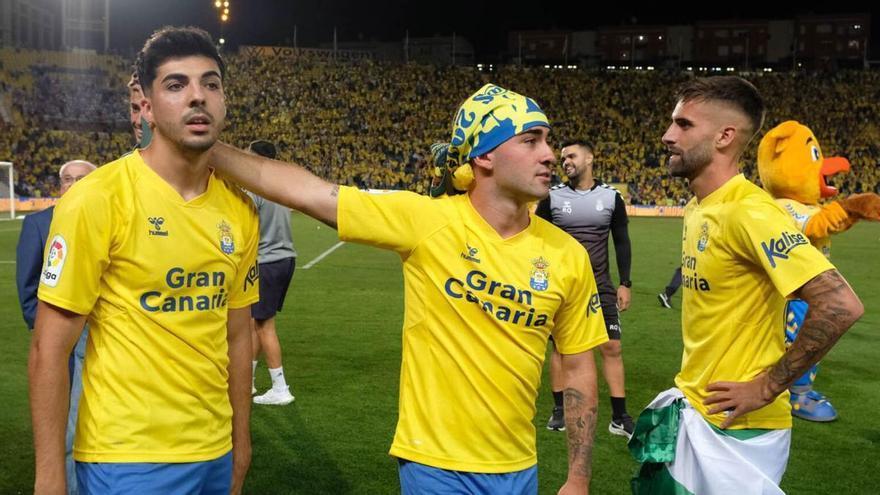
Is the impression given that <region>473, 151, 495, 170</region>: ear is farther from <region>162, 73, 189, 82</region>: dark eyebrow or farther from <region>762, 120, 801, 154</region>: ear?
<region>762, 120, 801, 154</region>: ear

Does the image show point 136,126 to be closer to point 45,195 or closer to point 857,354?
point 857,354

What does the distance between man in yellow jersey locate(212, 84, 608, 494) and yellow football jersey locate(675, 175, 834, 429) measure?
67cm

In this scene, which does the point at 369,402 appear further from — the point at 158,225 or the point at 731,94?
the point at 158,225

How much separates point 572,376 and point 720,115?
1423 millimetres

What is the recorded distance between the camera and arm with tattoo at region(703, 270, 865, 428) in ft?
10.5

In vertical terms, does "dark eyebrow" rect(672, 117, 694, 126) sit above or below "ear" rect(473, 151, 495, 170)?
above

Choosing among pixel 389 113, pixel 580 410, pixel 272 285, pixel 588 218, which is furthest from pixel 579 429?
pixel 389 113

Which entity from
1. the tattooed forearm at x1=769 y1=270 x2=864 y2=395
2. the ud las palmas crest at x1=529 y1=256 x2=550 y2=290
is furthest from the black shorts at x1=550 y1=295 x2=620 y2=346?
the ud las palmas crest at x1=529 y1=256 x2=550 y2=290

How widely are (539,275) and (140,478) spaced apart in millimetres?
1563

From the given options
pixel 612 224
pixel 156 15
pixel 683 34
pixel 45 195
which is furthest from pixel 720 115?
pixel 683 34

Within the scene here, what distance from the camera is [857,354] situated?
10070mm

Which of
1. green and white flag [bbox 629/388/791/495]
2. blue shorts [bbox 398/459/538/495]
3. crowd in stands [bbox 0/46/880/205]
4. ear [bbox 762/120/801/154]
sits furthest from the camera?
crowd in stands [bbox 0/46/880/205]

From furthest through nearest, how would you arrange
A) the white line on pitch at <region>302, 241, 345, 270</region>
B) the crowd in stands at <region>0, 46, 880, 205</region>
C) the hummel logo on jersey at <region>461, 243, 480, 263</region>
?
the crowd in stands at <region>0, 46, 880, 205</region> < the white line on pitch at <region>302, 241, 345, 270</region> < the hummel logo on jersey at <region>461, 243, 480, 263</region>

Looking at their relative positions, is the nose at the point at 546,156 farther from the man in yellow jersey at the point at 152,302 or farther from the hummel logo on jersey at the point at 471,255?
the man in yellow jersey at the point at 152,302
